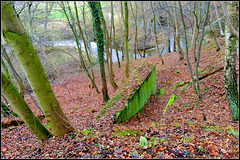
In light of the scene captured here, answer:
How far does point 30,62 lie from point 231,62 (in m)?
5.20

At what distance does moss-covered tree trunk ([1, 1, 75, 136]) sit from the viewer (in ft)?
8.25

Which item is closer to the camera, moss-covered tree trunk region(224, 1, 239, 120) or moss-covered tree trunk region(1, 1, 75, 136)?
moss-covered tree trunk region(1, 1, 75, 136)

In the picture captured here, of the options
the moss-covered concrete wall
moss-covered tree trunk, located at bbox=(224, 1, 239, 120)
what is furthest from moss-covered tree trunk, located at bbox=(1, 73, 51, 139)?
moss-covered tree trunk, located at bbox=(224, 1, 239, 120)

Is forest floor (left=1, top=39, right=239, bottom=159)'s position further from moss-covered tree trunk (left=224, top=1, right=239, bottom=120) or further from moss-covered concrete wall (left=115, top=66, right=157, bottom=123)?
moss-covered tree trunk (left=224, top=1, right=239, bottom=120)

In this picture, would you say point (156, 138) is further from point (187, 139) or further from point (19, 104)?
point (19, 104)

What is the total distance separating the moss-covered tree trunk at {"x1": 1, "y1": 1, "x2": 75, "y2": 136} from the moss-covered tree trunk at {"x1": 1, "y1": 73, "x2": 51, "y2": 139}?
0.43 meters

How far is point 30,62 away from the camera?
2762 millimetres

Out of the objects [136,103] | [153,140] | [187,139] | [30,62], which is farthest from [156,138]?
[30,62]

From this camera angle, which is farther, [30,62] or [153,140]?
[153,140]

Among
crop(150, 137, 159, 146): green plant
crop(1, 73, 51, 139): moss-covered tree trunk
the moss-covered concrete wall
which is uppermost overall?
crop(1, 73, 51, 139): moss-covered tree trunk

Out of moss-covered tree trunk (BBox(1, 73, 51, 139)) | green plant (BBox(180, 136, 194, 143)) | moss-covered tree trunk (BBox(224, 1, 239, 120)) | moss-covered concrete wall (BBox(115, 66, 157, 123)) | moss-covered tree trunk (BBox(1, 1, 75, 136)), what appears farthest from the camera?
moss-covered concrete wall (BBox(115, 66, 157, 123))

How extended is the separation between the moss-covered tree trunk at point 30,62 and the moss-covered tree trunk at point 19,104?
16.9 inches

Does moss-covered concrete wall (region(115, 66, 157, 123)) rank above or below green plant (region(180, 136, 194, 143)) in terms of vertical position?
below

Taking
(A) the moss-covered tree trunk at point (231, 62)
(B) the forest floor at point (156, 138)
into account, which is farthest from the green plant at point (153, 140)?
(A) the moss-covered tree trunk at point (231, 62)
